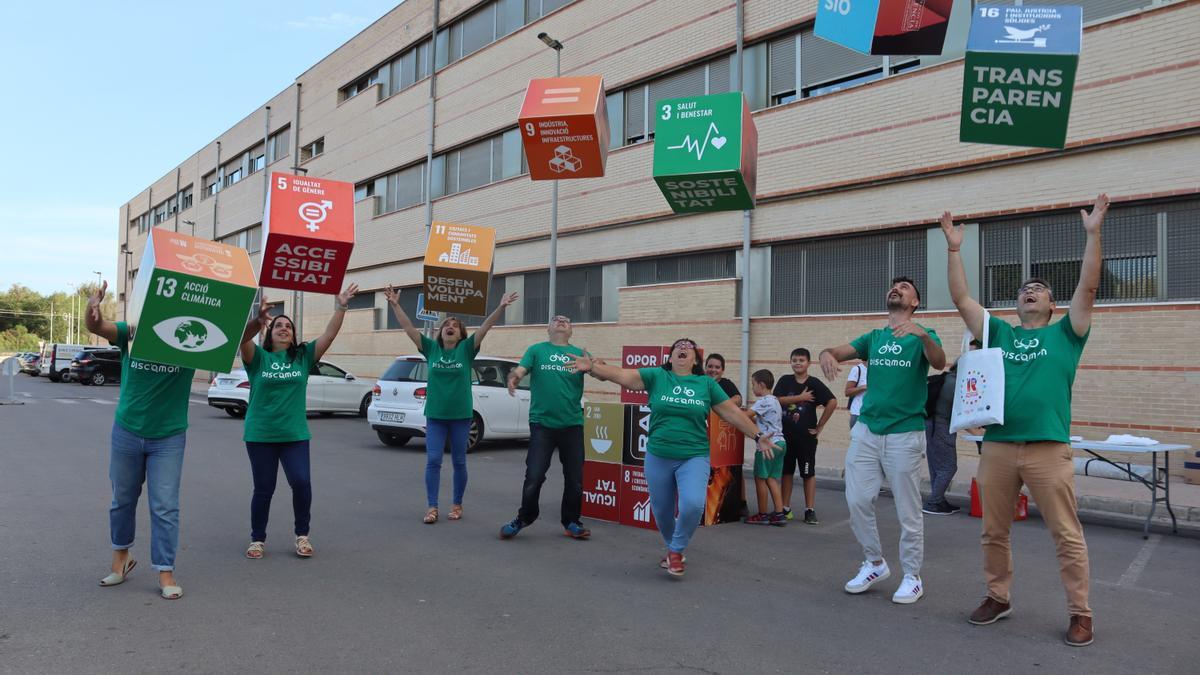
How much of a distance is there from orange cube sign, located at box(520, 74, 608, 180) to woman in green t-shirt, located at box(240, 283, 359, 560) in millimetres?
3182

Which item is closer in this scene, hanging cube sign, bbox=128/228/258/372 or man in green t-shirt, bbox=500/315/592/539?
hanging cube sign, bbox=128/228/258/372

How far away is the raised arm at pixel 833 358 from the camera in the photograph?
5.16 metres

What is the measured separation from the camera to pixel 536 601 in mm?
5008

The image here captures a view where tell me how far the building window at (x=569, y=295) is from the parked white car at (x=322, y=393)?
4786 millimetres

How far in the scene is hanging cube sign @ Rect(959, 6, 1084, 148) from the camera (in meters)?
5.70

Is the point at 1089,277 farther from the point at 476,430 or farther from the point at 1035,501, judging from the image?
the point at 476,430

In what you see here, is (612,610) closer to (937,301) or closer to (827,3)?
(827,3)

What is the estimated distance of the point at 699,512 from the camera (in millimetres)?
5695

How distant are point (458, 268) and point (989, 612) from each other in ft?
22.7

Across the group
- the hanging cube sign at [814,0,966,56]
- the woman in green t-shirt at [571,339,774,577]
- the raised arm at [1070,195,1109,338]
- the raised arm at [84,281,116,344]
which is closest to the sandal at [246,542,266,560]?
the raised arm at [84,281,116,344]

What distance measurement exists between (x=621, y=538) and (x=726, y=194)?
3.67 meters

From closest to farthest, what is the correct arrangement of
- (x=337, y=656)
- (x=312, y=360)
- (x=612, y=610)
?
(x=337, y=656), (x=612, y=610), (x=312, y=360)

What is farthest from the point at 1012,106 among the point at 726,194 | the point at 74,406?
A: the point at 74,406

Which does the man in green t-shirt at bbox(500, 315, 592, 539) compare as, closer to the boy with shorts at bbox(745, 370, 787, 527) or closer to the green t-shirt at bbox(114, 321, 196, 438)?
the boy with shorts at bbox(745, 370, 787, 527)
